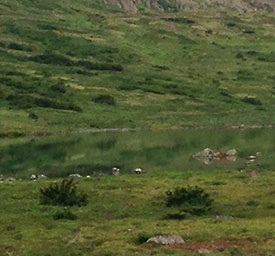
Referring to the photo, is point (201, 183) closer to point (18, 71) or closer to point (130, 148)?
point (130, 148)

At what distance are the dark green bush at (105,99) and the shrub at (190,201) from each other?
393 ft

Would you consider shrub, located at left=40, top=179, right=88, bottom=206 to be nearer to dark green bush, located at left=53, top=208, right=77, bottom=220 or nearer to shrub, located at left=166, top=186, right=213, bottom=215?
dark green bush, located at left=53, top=208, right=77, bottom=220

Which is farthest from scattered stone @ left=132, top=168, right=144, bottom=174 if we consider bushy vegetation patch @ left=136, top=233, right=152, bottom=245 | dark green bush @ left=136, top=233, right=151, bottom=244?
dark green bush @ left=136, top=233, right=151, bottom=244

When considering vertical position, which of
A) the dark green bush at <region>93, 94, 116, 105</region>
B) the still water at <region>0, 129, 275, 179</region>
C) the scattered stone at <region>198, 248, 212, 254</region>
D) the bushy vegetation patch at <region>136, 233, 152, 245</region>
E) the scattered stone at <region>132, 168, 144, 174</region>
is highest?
the scattered stone at <region>198, 248, 212, 254</region>

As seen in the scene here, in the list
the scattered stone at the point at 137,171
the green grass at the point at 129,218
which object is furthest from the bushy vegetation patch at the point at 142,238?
the scattered stone at the point at 137,171

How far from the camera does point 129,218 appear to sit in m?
42.8

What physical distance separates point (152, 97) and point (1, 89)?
4251cm

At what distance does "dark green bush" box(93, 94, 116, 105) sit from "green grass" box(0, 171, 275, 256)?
104793mm

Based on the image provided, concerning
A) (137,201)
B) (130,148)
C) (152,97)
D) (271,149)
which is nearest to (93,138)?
(130,148)

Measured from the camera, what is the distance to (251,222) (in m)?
39.7

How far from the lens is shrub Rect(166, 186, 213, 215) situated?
44041mm

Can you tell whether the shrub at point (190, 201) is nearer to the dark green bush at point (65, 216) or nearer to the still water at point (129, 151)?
the dark green bush at point (65, 216)

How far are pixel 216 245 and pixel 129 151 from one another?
6643 cm

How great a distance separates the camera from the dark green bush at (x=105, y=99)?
166m
